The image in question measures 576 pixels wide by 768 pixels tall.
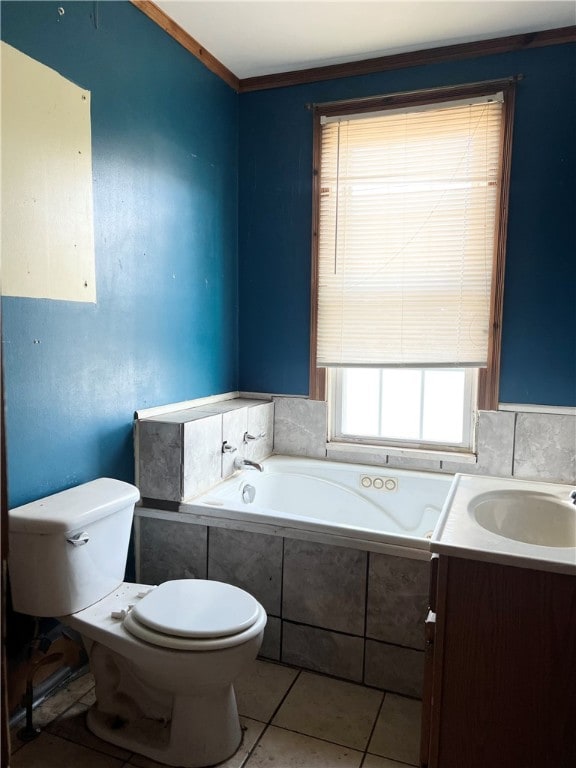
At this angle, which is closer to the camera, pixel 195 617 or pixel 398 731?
pixel 195 617

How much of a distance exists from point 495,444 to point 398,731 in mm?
1322

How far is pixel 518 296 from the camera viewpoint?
252 cm

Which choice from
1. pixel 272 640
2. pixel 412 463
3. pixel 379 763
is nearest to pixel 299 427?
pixel 412 463

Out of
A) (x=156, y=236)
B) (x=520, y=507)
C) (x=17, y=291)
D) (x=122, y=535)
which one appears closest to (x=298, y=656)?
(x=122, y=535)

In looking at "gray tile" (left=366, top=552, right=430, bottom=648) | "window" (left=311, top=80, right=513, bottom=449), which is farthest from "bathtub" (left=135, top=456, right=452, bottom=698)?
"window" (left=311, top=80, right=513, bottom=449)

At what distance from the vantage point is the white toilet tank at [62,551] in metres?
1.60

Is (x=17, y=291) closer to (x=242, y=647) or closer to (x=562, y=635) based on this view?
(x=242, y=647)

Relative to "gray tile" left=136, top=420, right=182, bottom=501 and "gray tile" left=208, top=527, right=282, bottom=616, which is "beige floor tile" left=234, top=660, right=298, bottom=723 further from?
"gray tile" left=136, top=420, right=182, bottom=501

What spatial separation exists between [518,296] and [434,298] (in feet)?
1.26

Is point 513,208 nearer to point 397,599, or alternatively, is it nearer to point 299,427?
point 299,427

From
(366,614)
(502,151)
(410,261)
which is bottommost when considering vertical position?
(366,614)

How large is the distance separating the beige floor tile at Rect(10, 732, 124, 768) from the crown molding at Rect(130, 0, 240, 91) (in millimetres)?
2663

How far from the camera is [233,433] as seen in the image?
101 inches

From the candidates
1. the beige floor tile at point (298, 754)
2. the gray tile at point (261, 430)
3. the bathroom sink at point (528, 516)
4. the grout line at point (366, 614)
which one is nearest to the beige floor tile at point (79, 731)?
the beige floor tile at point (298, 754)
